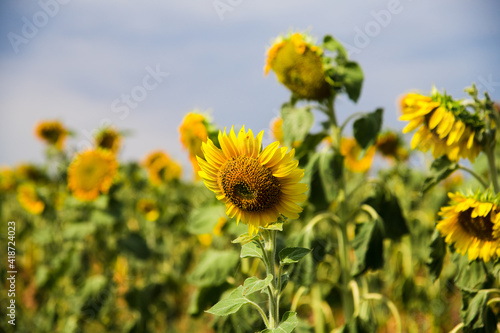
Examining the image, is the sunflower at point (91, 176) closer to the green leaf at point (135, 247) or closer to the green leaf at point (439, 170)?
the green leaf at point (135, 247)

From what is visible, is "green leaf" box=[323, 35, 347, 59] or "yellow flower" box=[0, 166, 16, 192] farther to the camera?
"yellow flower" box=[0, 166, 16, 192]

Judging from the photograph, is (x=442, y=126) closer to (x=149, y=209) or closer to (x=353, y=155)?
(x=353, y=155)

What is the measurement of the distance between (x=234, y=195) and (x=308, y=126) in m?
0.76

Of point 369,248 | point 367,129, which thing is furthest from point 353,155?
point 369,248

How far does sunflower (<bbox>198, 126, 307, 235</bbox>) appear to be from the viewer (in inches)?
39.4

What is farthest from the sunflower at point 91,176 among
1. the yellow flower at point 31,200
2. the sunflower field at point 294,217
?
the yellow flower at point 31,200

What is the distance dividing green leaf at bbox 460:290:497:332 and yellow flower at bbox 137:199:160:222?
2.83 m

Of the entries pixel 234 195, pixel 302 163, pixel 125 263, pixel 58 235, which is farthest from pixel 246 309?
pixel 125 263

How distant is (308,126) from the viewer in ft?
5.58

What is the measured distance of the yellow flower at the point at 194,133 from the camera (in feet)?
5.62

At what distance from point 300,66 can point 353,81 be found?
0.20 meters

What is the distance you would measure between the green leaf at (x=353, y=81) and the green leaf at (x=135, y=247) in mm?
1669

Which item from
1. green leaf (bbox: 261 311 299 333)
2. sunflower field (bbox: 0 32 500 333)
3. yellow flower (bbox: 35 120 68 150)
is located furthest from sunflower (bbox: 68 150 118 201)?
green leaf (bbox: 261 311 299 333)

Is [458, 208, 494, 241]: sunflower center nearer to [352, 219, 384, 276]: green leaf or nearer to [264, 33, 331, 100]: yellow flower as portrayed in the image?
[352, 219, 384, 276]: green leaf
